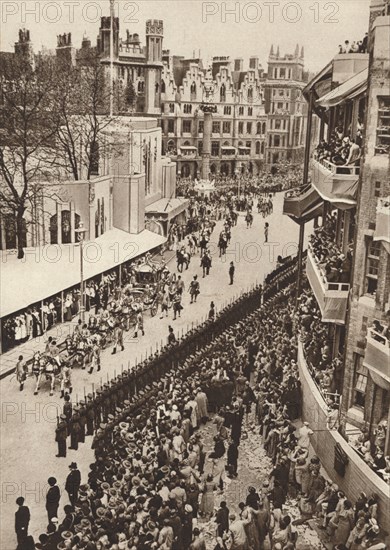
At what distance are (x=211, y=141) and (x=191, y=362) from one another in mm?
57000

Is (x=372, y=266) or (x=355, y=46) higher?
(x=355, y=46)

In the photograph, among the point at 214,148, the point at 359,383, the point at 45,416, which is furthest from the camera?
the point at 214,148

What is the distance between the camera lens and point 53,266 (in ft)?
90.5

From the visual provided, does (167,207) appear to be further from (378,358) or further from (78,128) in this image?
(378,358)

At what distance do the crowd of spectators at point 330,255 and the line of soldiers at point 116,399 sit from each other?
5340mm

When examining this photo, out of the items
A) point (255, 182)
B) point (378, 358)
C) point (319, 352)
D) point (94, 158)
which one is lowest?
point (255, 182)

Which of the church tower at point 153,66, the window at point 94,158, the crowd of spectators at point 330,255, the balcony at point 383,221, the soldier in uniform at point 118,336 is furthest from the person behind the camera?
the church tower at point 153,66

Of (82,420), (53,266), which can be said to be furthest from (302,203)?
(82,420)

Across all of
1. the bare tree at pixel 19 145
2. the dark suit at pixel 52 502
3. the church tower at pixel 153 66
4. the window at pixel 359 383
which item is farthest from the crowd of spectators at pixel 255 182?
the dark suit at pixel 52 502

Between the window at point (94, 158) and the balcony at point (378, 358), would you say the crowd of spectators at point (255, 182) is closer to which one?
the window at point (94, 158)

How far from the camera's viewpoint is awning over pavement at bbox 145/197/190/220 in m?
43.2

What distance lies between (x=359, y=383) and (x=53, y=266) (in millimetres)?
14415

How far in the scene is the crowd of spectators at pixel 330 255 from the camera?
18.3m

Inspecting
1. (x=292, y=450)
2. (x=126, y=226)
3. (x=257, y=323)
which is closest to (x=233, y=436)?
(x=292, y=450)
